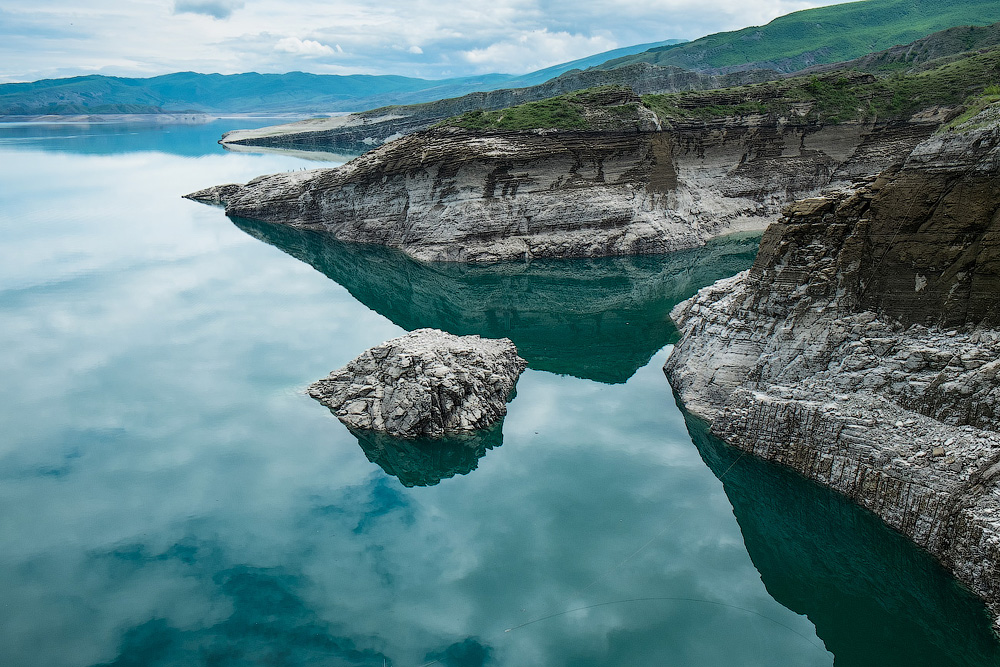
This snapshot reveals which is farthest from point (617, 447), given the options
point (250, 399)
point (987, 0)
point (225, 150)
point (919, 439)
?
point (987, 0)

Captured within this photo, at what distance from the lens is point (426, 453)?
17.2 meters

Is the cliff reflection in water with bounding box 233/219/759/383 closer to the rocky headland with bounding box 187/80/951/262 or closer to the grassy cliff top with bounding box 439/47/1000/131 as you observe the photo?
the rocky headland with bounding box 187/80/951/262

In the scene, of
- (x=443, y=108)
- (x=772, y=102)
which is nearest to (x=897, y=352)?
(x=772, y=102)

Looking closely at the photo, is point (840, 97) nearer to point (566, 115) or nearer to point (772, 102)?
point (772, 102)

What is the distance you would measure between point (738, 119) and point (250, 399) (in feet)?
107

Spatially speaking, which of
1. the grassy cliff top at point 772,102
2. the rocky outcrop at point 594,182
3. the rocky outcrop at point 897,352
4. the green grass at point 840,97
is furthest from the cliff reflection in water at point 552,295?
the green grass at point 840,97

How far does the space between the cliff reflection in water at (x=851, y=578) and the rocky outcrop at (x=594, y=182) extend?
72.2 ft

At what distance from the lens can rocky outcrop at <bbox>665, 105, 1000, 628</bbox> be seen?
12.6 m

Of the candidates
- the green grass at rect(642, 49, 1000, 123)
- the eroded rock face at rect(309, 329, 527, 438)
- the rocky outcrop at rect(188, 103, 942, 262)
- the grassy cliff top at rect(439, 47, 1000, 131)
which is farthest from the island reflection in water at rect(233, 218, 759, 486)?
the green grass at rect(642, 49, 1000, 123)

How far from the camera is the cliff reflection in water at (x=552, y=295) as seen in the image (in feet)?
81.3

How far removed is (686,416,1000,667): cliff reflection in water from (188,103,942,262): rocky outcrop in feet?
72.2

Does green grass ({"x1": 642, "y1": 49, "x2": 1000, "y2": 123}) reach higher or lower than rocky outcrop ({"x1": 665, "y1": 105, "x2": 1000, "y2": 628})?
higher

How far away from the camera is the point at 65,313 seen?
27.5 m

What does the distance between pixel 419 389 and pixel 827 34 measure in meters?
139
